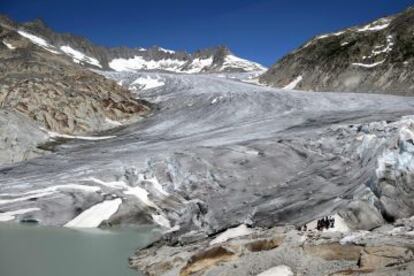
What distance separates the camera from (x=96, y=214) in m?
25.4

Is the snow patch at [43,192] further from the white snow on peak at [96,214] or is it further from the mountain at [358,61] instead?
the mountain at [358,61]

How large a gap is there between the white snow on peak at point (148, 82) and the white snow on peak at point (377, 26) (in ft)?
84.7

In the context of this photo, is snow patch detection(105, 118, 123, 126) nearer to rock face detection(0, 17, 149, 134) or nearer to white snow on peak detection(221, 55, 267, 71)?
rock face detection(0, 17, 149, 134)

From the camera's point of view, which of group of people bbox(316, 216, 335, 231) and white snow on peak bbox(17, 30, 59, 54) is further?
white snow on peak bbox(17, 30, 59, 54)

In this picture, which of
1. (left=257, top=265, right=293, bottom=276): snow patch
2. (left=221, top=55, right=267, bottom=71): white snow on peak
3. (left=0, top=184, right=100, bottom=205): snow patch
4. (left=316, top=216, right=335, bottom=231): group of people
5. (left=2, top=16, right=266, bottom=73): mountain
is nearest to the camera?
(left=257, top=265, right=293, bottom=276): snow patch

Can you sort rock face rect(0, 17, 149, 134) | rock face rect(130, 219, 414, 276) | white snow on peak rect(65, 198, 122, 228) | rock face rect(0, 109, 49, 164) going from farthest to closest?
rock face rect(0, 17, 149, 134), rock face rect(0, 109, 49, 164), white snow on peak rect(65, 198, 122, 228), rock face rect(130, 219, 414, 276)

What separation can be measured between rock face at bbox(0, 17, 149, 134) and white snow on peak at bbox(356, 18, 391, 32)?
Answer: 31671 millimetres

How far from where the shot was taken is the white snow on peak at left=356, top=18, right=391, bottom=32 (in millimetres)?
69713

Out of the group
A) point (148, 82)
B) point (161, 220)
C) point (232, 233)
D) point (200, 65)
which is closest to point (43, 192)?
point (161, 220)

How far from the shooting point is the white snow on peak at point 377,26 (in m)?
69.7

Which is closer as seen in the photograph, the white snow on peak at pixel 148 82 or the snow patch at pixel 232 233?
the snow patch at pixel 232 233

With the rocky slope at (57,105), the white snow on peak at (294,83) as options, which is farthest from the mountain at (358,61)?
the rocky slope at (57,105)

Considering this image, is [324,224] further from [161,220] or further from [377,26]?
[377,26]

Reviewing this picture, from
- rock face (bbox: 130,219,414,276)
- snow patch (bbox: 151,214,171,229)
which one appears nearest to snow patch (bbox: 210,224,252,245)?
rock face (bbox: 130,219,414,276)
